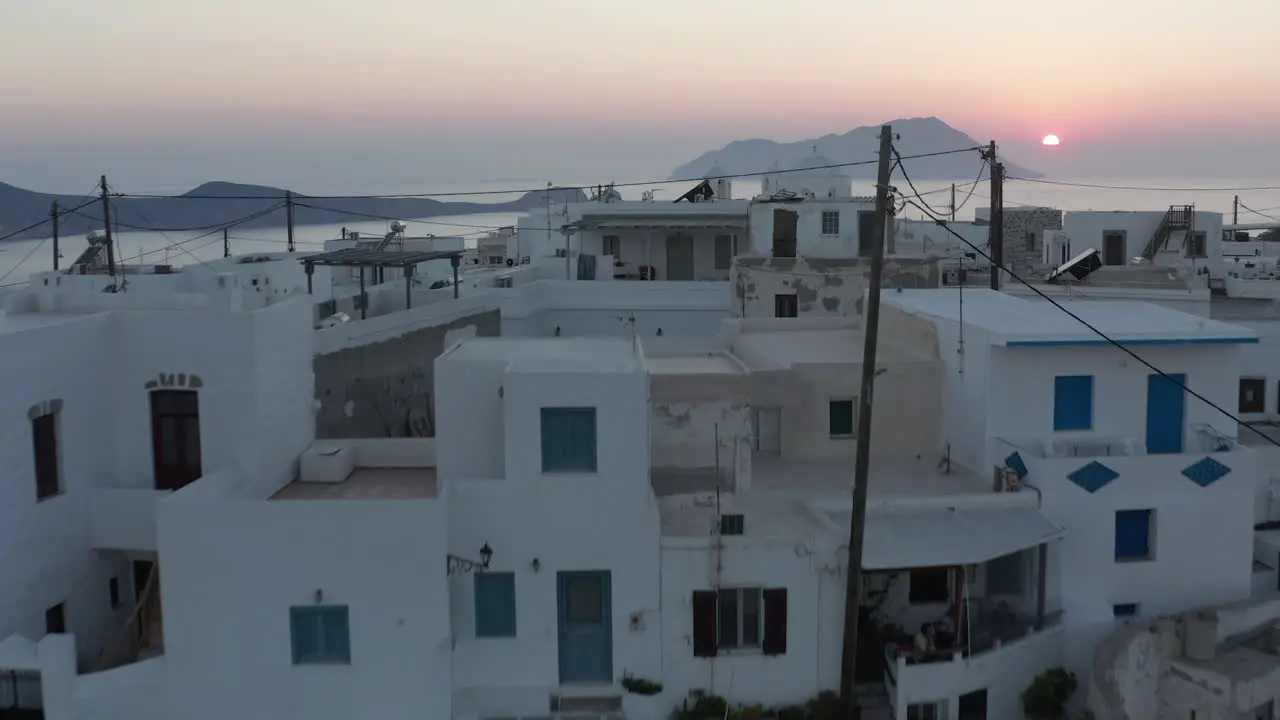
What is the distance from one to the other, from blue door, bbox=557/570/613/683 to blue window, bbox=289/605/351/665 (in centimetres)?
318

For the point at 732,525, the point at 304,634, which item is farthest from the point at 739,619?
the point at 304,634

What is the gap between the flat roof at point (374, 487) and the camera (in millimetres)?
17828

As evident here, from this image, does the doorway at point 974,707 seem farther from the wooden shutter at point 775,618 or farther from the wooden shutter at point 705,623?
the wooden shutter at point 705,623

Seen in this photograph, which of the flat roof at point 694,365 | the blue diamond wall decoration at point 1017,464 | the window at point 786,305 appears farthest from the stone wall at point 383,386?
the blue diamond wall decoration at point 1017,464

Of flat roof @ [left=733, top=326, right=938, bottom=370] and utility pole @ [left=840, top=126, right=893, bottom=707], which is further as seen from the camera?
flat roof @ [left=733, top=326, right=938, bottom=370]

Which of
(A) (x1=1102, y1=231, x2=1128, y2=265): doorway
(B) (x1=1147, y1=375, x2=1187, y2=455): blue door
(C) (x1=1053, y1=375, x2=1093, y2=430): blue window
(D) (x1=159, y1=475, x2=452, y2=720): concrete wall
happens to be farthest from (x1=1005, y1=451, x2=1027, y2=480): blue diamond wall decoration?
(A) (x1=1102, y1=231, x2=1128, y2=265): doorway

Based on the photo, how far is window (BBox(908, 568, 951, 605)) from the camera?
18922mm

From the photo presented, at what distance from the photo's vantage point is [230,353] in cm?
1756

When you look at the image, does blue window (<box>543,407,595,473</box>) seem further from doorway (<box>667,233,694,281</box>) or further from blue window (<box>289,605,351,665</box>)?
doorway (<box>667,233,694,281</box>)

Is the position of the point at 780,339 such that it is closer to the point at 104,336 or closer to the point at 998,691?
the point at 998,691

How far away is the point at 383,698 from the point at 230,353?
19.1ft

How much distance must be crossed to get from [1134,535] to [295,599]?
14.0 meters

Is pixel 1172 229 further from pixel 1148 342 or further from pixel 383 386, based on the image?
pixel 383 386

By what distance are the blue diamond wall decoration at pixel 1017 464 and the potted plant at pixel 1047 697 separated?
334 centimetres
